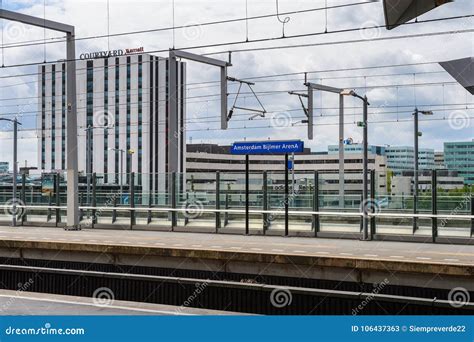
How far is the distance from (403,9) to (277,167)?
6418cm

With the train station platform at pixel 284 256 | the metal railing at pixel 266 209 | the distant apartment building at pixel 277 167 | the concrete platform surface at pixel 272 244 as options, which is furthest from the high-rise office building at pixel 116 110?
the train station platform at pixel 284 256

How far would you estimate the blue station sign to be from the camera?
22656 mm

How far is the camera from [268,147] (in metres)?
23.2

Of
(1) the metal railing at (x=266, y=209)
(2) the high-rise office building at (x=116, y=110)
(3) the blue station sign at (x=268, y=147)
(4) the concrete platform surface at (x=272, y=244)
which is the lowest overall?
(4) the concrete platform surface at (x=272, y=244)

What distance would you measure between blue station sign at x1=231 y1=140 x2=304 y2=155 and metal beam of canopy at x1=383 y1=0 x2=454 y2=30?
30.4 feet

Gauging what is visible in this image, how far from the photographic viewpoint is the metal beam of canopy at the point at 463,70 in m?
15.4

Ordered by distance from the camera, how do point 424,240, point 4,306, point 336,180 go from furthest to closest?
1. point 336,180
2. point 424,240
3. point 4,306

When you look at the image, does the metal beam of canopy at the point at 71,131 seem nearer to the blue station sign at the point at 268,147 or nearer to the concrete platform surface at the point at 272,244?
the concrete platform surface at the point at 272,244

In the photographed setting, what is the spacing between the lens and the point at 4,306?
525 inches

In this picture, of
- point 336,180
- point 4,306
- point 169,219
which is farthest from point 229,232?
point 4,306

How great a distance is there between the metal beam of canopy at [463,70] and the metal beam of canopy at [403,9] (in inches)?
106

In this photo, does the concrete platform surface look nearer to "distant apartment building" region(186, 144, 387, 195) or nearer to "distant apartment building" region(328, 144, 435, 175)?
"distant apartment building" region(186, 144, 387, 195)

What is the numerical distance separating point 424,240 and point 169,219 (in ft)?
31.1
